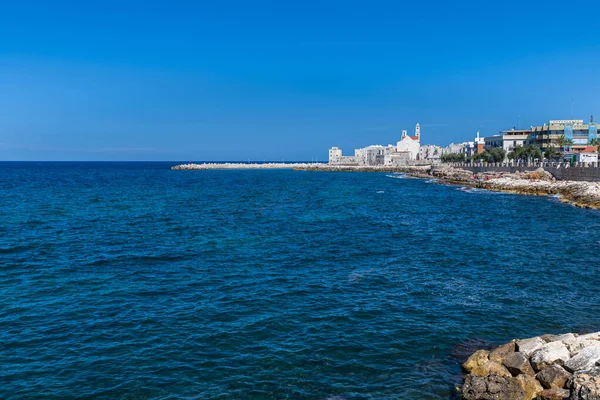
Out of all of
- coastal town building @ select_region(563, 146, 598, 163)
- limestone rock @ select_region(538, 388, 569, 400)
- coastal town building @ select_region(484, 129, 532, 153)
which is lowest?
limestone rock @ select_region(538, 388, 569, 400)

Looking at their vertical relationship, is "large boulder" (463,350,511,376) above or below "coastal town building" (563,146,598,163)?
below

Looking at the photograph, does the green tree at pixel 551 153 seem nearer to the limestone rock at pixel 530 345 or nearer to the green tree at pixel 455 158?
the green tree at pixel 455 158

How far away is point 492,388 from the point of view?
11.2 m

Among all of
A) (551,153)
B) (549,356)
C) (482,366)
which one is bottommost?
(482,366)

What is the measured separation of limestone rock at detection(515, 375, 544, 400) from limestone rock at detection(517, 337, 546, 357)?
40.8 inches

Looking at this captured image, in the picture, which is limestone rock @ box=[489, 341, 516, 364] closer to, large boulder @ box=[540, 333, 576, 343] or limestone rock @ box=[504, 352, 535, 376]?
limestone rock @ box=[504, 352, 535, 376]

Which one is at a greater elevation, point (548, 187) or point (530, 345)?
point (548, 187)

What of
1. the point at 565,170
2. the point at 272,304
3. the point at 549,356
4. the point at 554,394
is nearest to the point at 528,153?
the point at 565,170

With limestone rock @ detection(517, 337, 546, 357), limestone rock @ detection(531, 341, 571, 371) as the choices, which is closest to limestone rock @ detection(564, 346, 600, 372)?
limestone rock @ detection(531, 341, 571, 371)

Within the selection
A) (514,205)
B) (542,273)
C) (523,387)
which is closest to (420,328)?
(523,387)

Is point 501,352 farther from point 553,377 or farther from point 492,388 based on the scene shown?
point 492,388

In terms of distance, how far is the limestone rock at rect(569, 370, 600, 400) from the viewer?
32.7ft

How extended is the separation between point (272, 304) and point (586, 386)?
1109 cm

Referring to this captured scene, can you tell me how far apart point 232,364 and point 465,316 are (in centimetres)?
901
